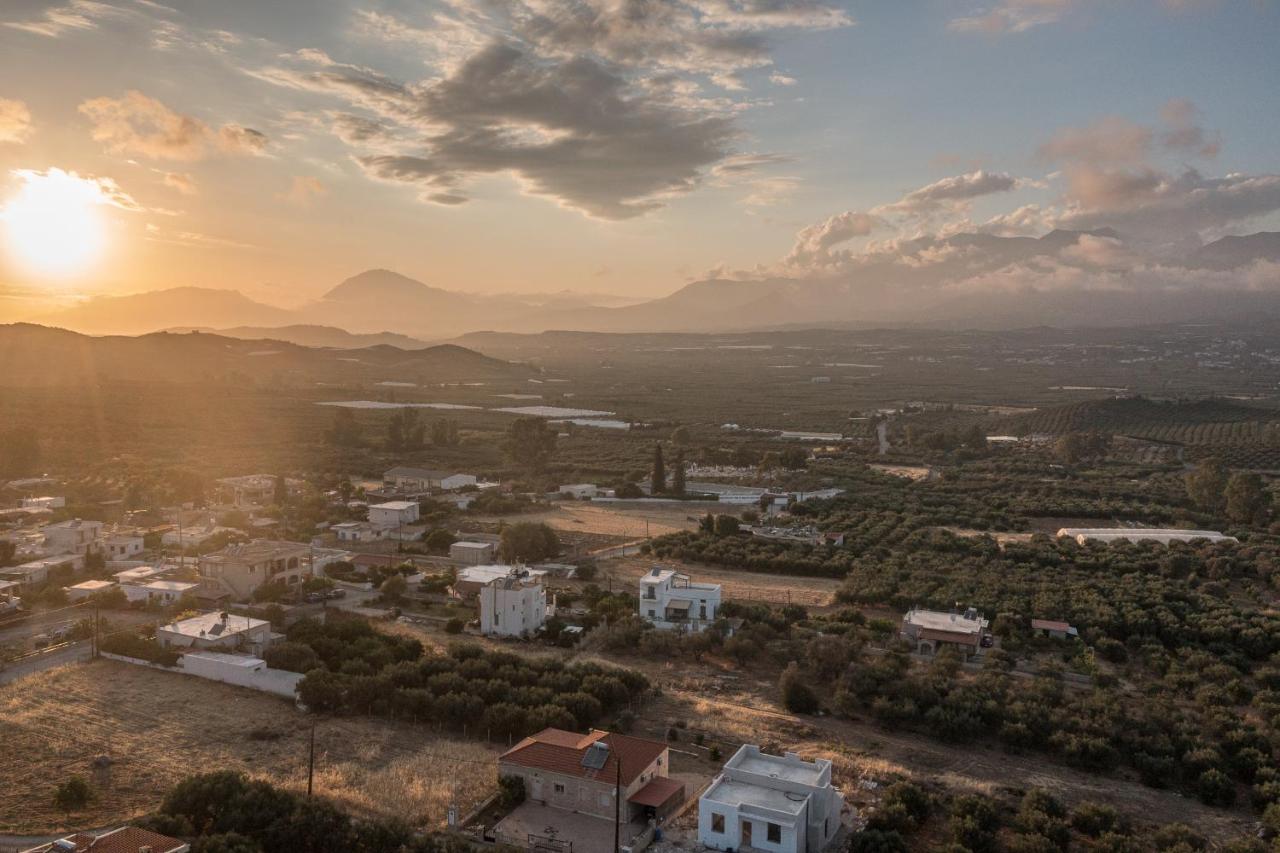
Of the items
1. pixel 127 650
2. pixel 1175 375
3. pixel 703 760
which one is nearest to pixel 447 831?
pixel 703 760

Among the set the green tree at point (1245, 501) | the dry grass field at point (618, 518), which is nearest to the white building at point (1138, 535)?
the green tree at point (1245, 501)

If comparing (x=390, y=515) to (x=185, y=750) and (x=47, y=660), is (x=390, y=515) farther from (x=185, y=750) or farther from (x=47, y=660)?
(x=185, y=750)

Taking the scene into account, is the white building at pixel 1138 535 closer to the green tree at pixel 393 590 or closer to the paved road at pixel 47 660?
the green tree at pixel 393 590

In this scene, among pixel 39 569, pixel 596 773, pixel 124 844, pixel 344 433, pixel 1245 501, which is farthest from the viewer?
pixel 344 433

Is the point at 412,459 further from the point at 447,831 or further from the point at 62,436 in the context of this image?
the point at 447,831

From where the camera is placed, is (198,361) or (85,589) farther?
(198,361)

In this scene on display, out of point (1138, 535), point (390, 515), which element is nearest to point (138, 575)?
point (390, 515)

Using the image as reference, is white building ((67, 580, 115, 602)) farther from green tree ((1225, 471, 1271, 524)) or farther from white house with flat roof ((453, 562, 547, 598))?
green tree ((1225, 471, 1271, 524))

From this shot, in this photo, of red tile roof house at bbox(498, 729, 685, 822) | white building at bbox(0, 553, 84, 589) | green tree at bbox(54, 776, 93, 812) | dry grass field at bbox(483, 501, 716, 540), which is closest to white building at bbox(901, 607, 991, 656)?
red tile roof house at bbox(498, 729, 685, 822)
